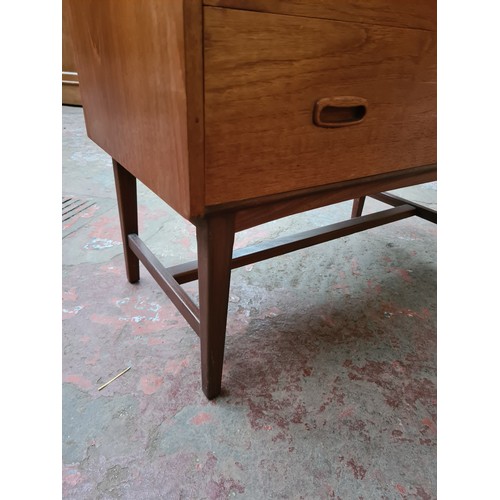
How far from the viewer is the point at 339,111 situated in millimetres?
655

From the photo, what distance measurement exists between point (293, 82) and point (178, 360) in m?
0.69

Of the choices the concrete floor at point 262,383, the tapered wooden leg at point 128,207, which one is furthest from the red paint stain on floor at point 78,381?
the tapered wooden leg at point 128,207

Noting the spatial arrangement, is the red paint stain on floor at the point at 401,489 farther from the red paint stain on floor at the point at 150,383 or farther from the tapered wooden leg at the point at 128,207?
the tapered wooden leg at the point at 128,207

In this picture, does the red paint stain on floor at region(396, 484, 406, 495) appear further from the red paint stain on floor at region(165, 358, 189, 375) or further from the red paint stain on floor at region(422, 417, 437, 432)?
the red paint stain on floor at region(165, 358, 189, 375)

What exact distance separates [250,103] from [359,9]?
230 mm

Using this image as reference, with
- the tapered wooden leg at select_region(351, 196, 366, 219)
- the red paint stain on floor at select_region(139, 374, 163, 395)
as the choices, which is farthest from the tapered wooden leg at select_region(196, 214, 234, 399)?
the tapered wooden leg at select_region(351, 196, 366, 219)

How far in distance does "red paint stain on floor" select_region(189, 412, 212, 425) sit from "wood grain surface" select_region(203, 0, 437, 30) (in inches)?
28.8

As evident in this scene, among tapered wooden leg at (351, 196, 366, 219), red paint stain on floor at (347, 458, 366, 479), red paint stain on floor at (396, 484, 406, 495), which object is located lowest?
red paint stain on floor at (396, 484, 406, 495)

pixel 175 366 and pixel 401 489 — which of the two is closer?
pixel 401 489

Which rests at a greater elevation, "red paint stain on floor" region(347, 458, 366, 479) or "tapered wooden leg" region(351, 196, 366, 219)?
"tapered wooden leg" region(351, 196, 366, 219)

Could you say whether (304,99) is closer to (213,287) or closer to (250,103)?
(250,103)

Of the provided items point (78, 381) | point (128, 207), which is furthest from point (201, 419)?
point (128, 207)

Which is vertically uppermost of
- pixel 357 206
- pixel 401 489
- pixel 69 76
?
pixel 69 76

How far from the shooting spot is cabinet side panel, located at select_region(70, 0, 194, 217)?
49 centimetres
